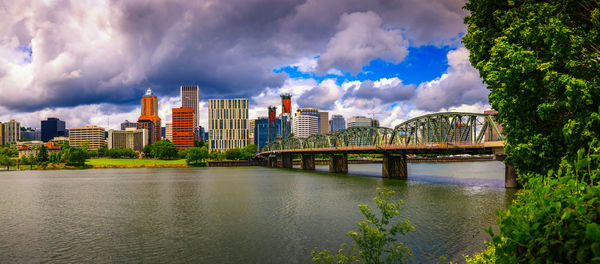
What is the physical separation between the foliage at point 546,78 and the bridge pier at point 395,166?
260ft

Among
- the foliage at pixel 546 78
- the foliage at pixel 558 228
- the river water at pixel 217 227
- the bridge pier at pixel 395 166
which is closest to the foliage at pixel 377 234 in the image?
the foliage at pixel 558 228

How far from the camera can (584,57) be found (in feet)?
69.6

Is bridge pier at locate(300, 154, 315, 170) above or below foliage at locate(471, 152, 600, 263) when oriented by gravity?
below

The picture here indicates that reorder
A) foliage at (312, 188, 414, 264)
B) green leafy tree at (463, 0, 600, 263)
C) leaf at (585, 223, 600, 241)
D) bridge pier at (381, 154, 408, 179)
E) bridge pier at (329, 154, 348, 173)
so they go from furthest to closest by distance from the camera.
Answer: bridge pier at (329, 154, 348, 173), bridge pier at (381, 154, 408, 179), green leafy tree at (463, 0, 600, 263), foliage at (312, 188, 414, 264), leaf at (585, 223, 600, 241)

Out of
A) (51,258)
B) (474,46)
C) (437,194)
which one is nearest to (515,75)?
(474,46)

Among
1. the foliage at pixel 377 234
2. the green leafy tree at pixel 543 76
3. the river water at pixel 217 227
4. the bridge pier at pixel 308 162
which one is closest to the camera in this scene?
the foliage at pixel 377 234

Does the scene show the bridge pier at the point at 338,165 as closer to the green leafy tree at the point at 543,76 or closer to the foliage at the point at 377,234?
the green leafy tree at the point at 543,76

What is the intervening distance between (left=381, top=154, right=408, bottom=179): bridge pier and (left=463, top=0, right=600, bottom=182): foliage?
79.3 meters

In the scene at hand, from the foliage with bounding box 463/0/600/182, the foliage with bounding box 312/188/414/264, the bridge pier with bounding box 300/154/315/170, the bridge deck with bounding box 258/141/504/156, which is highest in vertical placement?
the foliage with bounding box 463/0/600/182

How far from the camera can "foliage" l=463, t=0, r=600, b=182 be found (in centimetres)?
1917

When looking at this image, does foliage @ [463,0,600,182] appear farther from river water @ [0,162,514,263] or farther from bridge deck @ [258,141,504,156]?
bridge deck @ [258,141,504,156]

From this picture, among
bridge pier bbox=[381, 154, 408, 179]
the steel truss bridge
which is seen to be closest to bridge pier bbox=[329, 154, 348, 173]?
the steel truss bridge

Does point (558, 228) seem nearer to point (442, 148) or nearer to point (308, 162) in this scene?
point (442, 148)

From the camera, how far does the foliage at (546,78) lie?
19.2 m
